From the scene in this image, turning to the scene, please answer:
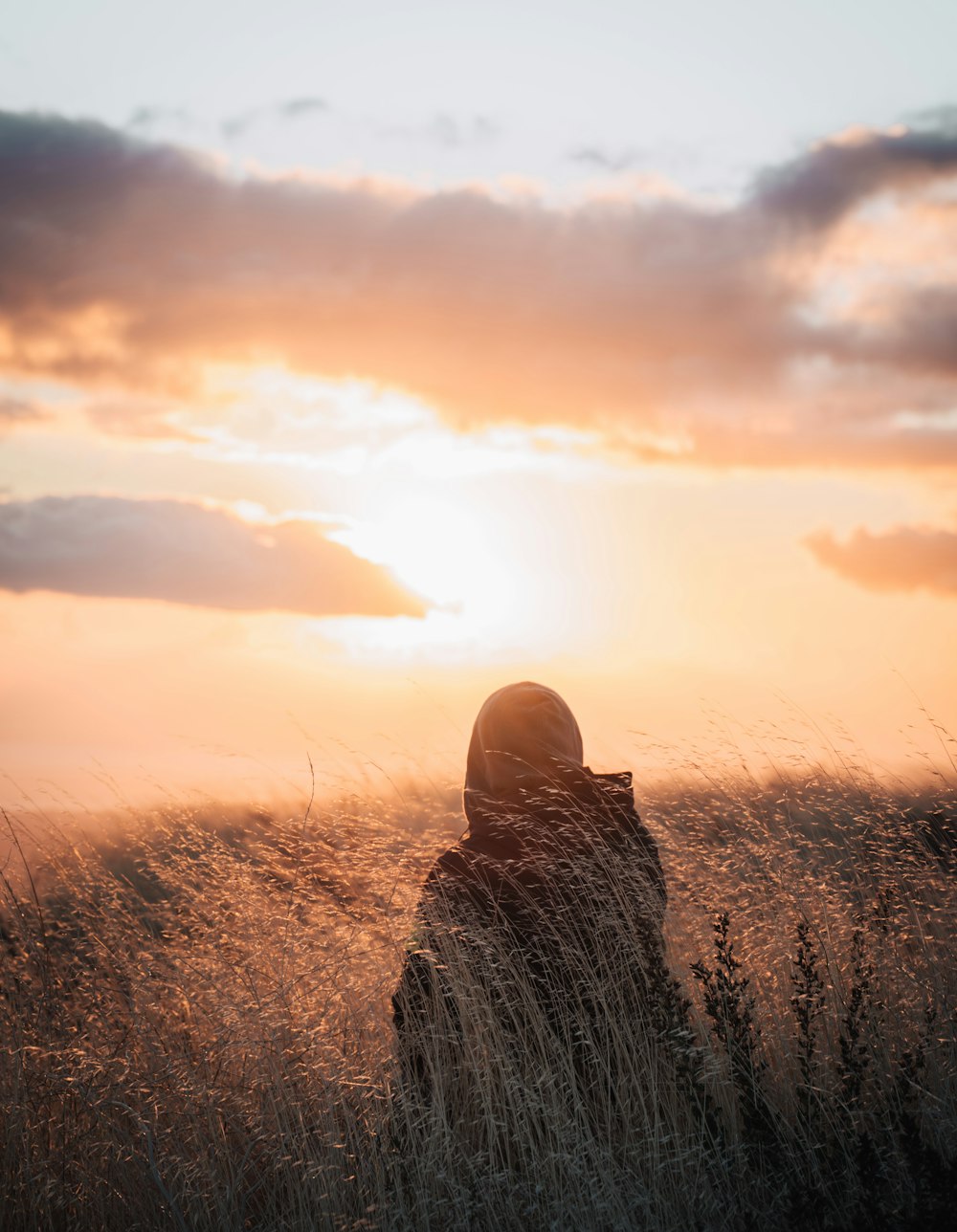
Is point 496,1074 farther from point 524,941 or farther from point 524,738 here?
point 524,738

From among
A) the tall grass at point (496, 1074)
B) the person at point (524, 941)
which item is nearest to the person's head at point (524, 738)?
the person at point (524, 941)

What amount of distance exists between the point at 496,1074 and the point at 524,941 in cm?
53

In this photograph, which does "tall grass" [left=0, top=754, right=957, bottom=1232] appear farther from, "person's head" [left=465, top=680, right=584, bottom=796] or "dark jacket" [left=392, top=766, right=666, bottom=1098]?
"person's head" [left=465, top=680, right=584, bottom=796]

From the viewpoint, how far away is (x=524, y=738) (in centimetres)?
385

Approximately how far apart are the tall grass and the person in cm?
3

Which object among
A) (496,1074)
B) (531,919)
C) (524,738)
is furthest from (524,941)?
(524,738)

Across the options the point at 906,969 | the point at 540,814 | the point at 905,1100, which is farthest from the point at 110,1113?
the point at 906,969

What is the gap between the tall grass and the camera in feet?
10.2

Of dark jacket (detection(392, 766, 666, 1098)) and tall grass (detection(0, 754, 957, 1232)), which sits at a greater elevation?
dark jacket (detection(392, 766, 666, 1098))

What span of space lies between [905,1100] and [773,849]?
1810mm

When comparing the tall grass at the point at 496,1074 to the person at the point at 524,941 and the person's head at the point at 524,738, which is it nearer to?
the person at the point at 524,941

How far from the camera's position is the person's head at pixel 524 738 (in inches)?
152

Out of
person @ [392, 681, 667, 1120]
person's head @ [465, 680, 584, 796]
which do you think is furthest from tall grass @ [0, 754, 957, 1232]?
person's head @ [465, 680, 584, 796]

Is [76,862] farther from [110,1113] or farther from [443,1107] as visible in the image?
[443,1107]
